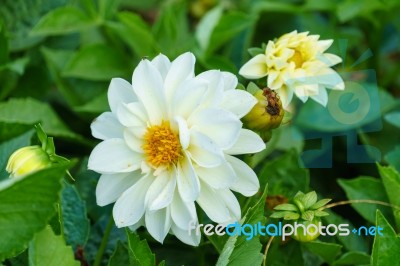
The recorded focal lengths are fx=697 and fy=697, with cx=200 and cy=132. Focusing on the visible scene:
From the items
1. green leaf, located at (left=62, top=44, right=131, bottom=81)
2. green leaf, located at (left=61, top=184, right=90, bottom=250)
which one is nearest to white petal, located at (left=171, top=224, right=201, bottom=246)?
green leaf, located at (left=61, top=184, right=90, bottom=250)

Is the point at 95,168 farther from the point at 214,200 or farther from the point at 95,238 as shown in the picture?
the point at 95,238

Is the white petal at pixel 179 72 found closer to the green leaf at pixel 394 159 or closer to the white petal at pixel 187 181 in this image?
the white petal at pixel 187 181

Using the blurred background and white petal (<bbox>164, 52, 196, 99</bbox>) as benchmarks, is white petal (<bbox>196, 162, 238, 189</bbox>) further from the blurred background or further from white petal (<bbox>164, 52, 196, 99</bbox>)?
the blurred background

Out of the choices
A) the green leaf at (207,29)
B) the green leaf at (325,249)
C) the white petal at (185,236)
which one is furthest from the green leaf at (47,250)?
the green leaf at (207,29)

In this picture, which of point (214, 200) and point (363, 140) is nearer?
point (214, 200)

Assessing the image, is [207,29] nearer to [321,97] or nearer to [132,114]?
[321,97]

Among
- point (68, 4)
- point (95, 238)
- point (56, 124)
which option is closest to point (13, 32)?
point (68, 4)
